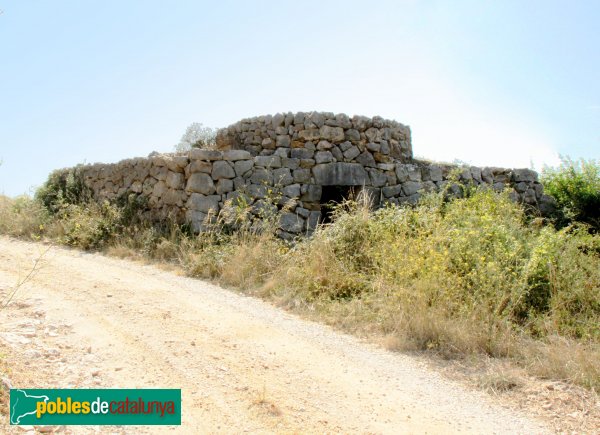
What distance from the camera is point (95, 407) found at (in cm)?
299

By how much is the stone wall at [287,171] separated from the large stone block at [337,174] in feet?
0.06

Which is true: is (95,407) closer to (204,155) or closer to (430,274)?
(430,274)

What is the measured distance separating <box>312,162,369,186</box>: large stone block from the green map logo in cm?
637

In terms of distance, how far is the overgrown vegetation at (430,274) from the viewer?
4660 mm

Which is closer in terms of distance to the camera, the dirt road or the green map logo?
the green map logo

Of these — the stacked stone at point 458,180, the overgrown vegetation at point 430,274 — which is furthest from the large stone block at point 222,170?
→ the stacked stone at point 458,180

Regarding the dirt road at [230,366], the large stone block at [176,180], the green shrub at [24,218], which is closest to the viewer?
the dirt road at [230,366]

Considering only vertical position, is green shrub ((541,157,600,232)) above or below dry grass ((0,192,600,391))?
above

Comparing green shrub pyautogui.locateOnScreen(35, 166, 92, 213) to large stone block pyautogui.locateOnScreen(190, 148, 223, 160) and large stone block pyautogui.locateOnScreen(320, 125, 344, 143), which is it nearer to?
large stone block pyautogui.locateOnScreen(190, 148, 223, 160)

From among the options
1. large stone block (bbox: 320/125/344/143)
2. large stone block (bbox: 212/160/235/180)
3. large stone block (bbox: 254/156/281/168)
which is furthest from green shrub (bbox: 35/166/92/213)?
large stone block (bbox: 320/125/344/143)

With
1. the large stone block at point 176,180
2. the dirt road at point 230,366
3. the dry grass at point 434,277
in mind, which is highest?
the large stone block at point 176,180

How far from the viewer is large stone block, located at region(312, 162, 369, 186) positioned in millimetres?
9133

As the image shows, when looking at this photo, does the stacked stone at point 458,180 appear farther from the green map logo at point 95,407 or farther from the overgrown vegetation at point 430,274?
the green map logo at point 95,407

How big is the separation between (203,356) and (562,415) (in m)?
2.87
